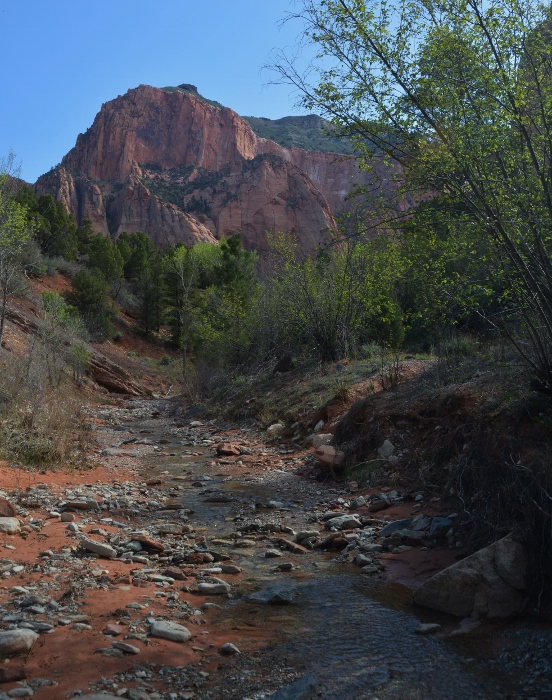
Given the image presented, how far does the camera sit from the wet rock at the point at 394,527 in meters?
6.64

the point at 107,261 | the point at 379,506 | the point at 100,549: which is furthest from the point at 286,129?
the point at 100,549

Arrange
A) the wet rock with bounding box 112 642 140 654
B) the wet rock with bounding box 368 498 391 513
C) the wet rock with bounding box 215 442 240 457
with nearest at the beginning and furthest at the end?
the wet rock with bounding box 112 642 140 654, the wet rock with bounding box 368 498 391 513, the wet rock with bounding box 215 442 240 457

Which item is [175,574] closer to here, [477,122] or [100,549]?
[100,549]

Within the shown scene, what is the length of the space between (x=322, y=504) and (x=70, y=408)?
5151 millimetres

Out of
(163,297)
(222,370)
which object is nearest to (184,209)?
(163,297)

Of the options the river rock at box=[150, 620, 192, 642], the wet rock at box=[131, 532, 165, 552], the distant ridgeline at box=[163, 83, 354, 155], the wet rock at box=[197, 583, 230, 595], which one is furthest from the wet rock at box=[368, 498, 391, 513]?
the distant ridgeline at box=[163, 83, 354, 155]

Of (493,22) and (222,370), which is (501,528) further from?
(222,370)

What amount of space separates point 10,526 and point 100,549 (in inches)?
37.9

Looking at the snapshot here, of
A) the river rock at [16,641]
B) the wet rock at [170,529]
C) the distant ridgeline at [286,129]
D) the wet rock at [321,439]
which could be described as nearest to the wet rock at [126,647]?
the river rock at [16,641]

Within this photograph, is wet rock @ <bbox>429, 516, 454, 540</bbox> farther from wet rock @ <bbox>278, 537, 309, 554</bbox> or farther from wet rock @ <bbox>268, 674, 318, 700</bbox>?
wet rock @ <bbox>268, 674, 318, 700</bbox>

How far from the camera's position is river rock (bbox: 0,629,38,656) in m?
3.62

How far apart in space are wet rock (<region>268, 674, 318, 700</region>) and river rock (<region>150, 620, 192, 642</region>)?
0.84 metres

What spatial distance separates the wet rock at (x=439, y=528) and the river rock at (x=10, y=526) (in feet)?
13.3

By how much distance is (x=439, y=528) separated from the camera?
20.5ft
